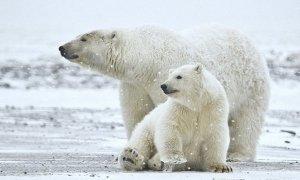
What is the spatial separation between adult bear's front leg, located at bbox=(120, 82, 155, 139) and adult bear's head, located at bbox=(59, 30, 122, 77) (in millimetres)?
374

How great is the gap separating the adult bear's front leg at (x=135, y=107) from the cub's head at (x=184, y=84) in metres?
2.19

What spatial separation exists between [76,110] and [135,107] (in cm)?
921

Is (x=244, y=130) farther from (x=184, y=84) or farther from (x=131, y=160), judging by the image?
(x=131, y=160)

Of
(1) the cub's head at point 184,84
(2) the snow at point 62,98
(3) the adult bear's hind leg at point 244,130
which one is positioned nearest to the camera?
(1) the cub's head at point 184,84

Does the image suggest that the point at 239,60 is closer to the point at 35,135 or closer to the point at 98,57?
the point at 98,57

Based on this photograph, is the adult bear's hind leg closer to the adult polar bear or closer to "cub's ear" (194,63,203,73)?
the adult polar bear

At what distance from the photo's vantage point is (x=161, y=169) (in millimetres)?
7359

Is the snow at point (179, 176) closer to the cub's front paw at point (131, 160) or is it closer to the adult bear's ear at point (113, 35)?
the cub's front paw at point (131, 160)

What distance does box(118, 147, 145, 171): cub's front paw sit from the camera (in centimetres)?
721

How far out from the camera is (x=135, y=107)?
9797 millimetres

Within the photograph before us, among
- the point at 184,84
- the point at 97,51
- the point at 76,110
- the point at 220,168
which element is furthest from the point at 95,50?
the point at 76,110

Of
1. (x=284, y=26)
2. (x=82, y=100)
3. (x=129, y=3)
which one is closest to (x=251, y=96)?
(x=82, y=100)

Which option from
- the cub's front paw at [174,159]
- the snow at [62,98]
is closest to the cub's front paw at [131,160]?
the cub's front paw at [174,159]

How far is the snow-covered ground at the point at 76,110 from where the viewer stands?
7504mm
